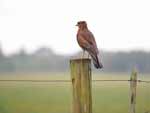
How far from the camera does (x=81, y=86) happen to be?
639cm

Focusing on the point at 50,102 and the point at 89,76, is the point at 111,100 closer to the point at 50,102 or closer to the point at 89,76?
the point at 50,102

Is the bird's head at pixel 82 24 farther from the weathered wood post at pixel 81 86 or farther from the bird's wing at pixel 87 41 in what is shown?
the weathered wood post at pixel 81 86

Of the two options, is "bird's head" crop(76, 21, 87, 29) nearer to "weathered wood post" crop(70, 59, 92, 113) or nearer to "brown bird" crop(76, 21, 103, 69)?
"brown bird" crop(76, 21, 103, 69)

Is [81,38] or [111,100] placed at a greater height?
[81,38]

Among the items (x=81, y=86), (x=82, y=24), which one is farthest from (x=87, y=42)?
(x=81, y=86)

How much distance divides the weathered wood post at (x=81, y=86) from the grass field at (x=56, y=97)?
726cm

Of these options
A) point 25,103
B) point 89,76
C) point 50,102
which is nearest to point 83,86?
point 89,76

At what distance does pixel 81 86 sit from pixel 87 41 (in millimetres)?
2232

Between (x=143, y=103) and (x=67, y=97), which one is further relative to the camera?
(x=67, y=97)

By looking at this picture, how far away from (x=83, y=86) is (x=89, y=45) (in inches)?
84.1

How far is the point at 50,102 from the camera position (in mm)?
19078

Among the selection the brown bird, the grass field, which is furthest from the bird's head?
the grass field

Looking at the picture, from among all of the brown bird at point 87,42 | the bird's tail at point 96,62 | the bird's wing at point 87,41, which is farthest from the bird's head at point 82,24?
the bird's tail at point 96,62

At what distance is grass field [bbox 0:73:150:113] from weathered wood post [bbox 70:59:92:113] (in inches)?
286
